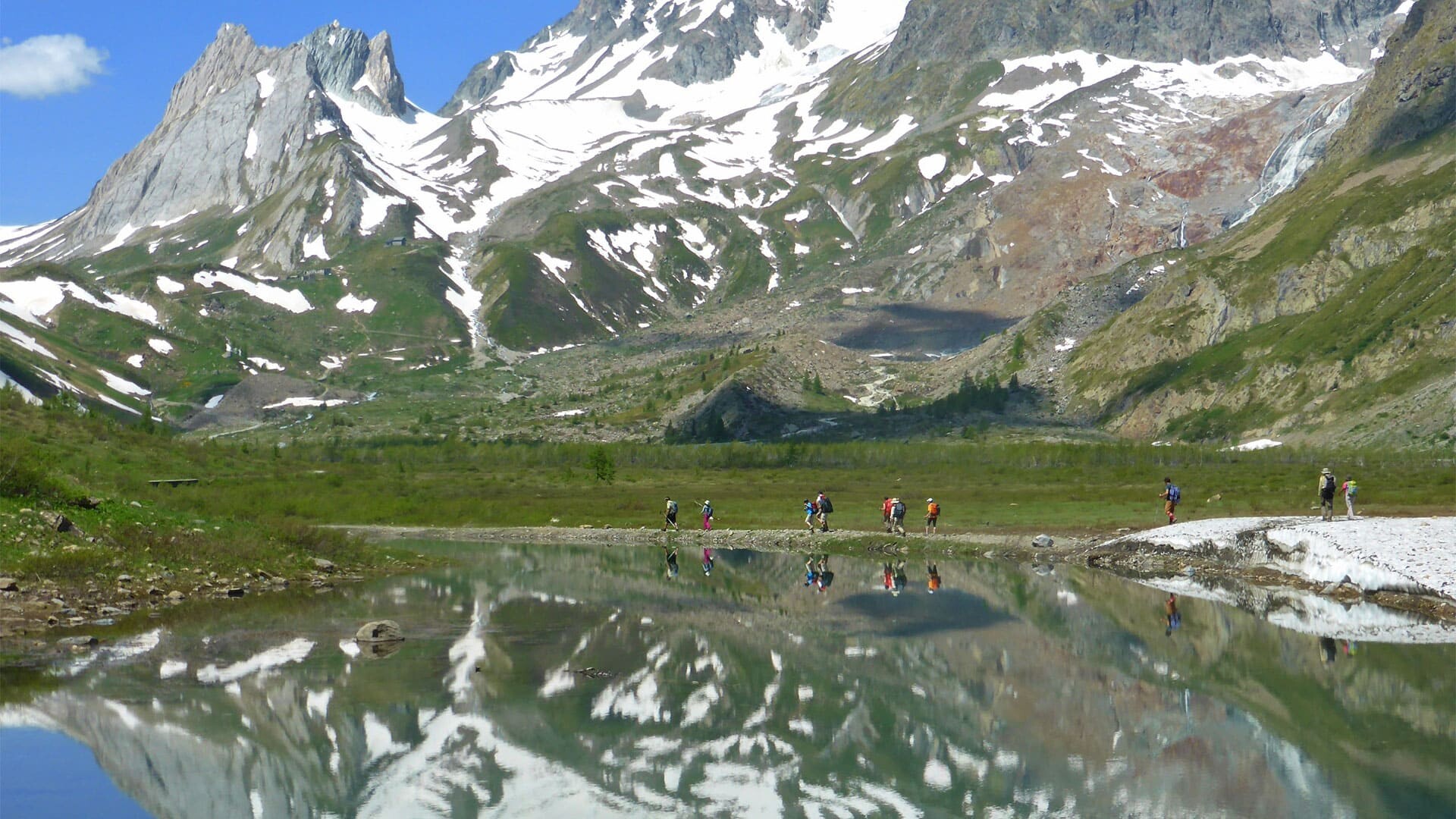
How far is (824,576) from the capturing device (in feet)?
190

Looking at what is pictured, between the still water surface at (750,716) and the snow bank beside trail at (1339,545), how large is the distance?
3.13 meters

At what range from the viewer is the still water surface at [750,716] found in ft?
76.3

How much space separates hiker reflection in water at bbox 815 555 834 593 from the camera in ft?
176

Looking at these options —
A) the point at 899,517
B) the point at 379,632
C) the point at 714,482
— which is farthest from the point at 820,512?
the point at 714,482

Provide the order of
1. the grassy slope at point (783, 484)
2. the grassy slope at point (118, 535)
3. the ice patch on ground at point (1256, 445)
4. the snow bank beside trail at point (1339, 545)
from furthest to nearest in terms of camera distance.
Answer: the ice patch on ground at point (1256, 445) → the grassy slope at point (783, 484) → the snow bank beside trail at point (1339, 545) → the grassy slope at point (118, 535)

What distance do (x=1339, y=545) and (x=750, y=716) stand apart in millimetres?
29994

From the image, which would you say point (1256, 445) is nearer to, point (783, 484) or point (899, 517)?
point (783, 484)

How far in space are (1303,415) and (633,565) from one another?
141 m

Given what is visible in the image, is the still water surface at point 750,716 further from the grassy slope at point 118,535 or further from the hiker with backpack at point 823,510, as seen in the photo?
the hiker with backpack at point 823,510

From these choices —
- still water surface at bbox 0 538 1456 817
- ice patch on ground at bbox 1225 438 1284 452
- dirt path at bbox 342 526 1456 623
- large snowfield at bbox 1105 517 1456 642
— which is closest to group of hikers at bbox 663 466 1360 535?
dirt path at bbox 342 526 1456 623

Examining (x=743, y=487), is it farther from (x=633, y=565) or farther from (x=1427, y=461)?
(x=1427, y=461)

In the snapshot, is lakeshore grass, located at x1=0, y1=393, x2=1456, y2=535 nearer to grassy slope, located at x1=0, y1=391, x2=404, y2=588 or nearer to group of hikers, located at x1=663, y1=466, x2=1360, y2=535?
grassy slope, located at x1=0, y1=391, x2=404, y2=588

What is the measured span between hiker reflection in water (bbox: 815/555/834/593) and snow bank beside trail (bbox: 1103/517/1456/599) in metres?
13.4

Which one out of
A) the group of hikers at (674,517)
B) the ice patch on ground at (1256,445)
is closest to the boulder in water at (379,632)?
the group of hikers at (674,517)
